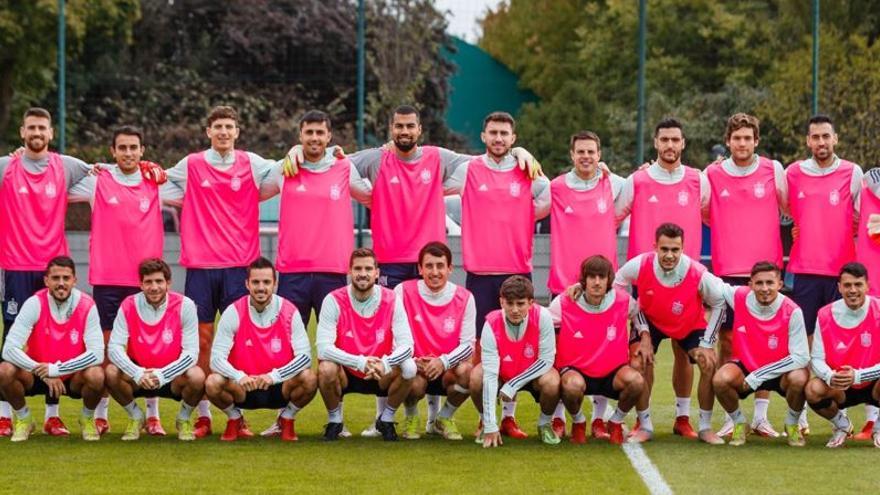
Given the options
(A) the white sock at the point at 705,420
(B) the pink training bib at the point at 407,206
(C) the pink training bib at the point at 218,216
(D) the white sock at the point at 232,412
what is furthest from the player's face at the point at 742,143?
(D) the white sock at the point at 232,412

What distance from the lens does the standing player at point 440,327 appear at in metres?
9.52

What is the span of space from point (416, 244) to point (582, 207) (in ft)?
3.52

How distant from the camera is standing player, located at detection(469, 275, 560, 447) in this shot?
30.4 feet

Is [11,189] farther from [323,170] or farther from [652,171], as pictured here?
[652,171]

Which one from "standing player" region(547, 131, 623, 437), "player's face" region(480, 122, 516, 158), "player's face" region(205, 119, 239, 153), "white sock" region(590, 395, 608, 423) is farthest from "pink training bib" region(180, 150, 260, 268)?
"white sock" region(590, 395, 608, 423)

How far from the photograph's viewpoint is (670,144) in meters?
9.98

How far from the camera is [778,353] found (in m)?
9.45

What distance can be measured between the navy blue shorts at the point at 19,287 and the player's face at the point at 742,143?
14.3ft

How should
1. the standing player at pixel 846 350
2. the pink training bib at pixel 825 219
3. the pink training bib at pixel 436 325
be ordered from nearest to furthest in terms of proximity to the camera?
the standing player at pixel 846 350, the pink training bib at pixel 436 325, the pink training bib at pixel 825 219

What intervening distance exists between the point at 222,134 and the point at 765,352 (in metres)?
3.56

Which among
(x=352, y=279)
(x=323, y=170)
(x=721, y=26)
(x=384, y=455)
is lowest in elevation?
(x=384, y=455)

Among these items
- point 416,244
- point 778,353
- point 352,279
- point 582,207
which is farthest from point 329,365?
point 778,353

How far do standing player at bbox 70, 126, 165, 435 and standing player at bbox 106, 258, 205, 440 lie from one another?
47 cm

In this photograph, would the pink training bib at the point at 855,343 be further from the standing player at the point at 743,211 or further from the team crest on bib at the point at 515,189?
the team crest on bib at the point at 515,189
